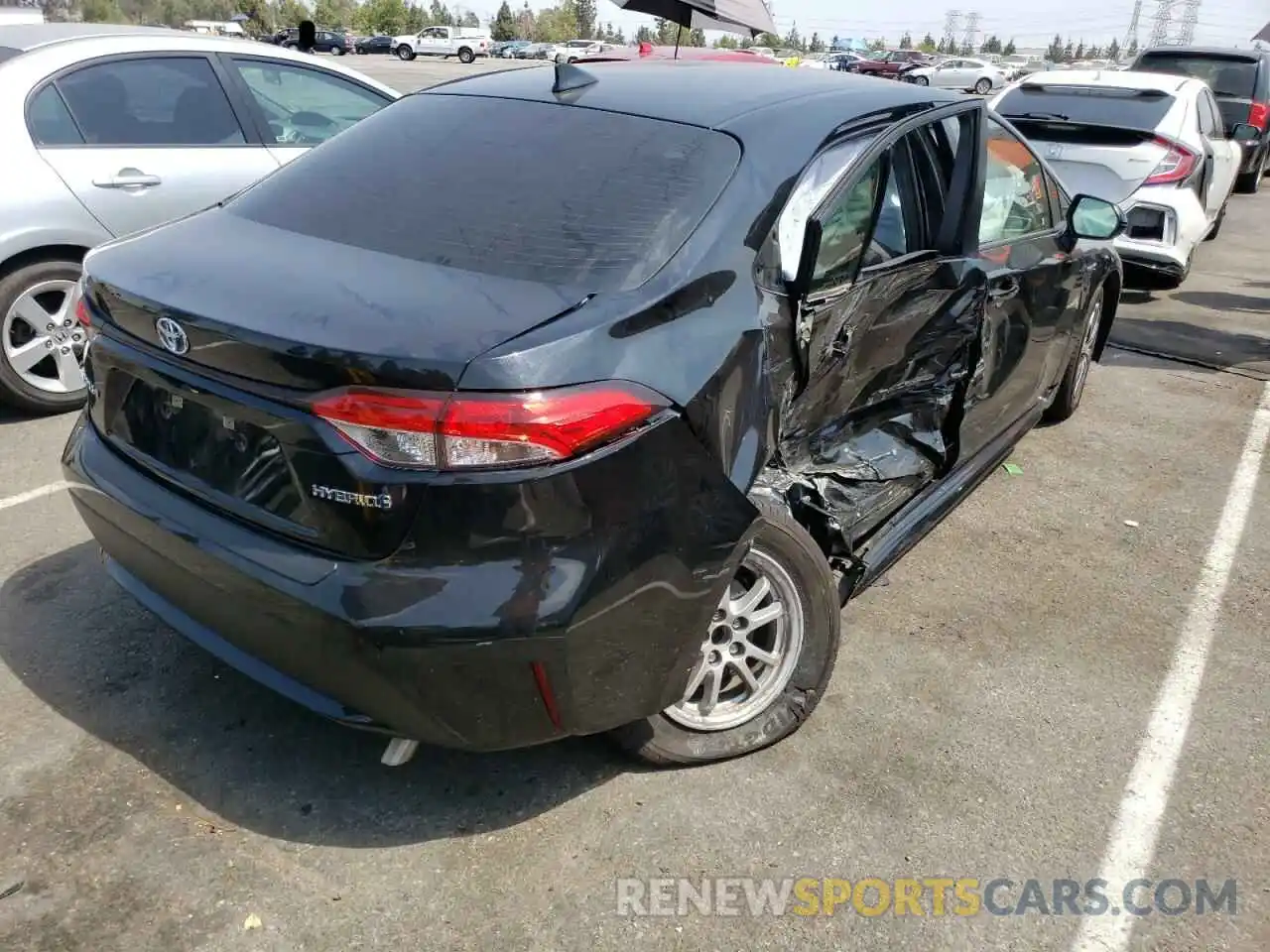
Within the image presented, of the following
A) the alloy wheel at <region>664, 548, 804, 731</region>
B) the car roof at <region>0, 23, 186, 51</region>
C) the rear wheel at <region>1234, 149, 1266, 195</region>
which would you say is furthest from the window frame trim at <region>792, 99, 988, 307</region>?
the rear wheel at <region>1234, 149, 1266, 195</region>

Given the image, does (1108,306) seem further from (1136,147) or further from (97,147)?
(97,147)

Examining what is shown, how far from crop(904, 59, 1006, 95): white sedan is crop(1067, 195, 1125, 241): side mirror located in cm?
4540

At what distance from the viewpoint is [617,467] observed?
216 cm

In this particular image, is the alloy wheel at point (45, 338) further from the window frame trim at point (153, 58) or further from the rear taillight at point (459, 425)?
the rear taillight at point (459, 425)

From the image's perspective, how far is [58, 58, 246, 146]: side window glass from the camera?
485cm

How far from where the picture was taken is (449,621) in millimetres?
2076

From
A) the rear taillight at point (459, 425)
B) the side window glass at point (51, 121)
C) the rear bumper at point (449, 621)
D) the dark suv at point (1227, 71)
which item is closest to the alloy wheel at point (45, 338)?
the side window glass at point (51, 121)

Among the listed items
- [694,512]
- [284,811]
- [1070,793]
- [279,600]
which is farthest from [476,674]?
[1070,793]

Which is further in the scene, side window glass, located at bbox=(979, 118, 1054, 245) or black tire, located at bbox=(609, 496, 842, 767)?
side window glass, located at bbox=(979, 118, 1054, 245)

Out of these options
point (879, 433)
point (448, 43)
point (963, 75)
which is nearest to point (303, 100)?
point (879, 433)

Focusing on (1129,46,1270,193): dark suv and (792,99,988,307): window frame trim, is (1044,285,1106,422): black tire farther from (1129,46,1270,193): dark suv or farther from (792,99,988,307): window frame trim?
(1129,46,1270,193): dark suv

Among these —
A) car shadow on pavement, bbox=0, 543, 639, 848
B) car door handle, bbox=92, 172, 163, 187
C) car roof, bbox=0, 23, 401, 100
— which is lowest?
car shadow on pavement, bbox=0, 543, 639, 848

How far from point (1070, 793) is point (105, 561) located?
266cm

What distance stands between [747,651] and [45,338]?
12.2ft
